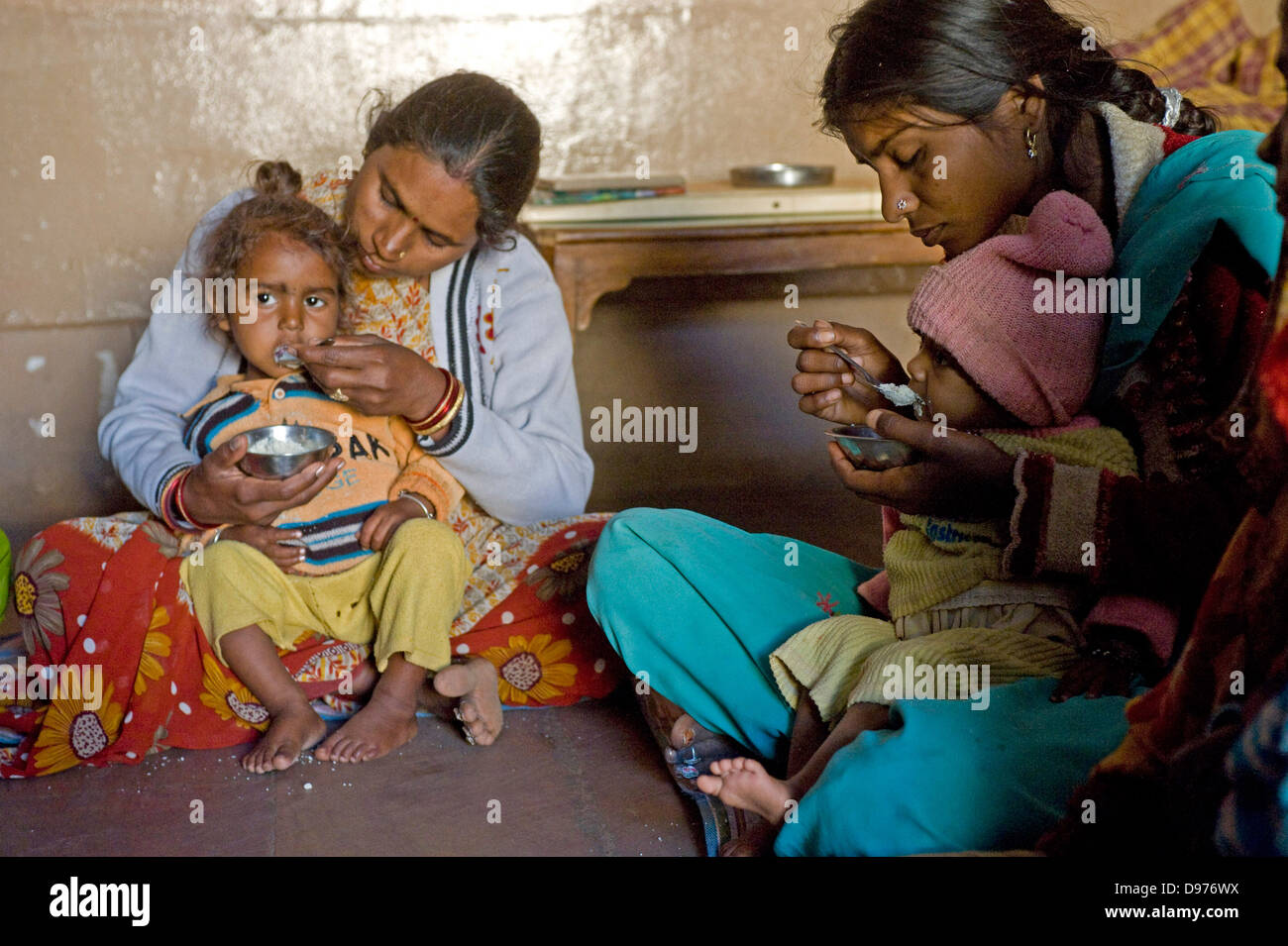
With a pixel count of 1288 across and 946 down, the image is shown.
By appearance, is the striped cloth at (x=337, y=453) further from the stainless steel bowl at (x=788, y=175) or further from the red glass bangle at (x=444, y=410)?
the stainless steel bowl at (x=788, y=175)

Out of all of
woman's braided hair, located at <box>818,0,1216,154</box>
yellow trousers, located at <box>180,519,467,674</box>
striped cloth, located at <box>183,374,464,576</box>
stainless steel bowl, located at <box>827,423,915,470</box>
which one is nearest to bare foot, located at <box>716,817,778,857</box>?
stainless steel bowl, located at <box>827,423,915,470</box>

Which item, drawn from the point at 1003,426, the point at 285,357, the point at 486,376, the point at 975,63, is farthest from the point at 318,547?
the point at 975,63

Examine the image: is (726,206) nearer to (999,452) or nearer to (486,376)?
(486,376)

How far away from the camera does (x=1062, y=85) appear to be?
1.79 metres

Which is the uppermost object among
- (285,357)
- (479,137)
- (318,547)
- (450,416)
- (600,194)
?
(479,137)

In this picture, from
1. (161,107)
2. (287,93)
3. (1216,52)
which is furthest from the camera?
(1216,52)

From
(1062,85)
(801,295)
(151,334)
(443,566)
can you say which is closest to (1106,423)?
Result: (1062,85)

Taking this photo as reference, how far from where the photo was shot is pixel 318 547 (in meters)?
2.33

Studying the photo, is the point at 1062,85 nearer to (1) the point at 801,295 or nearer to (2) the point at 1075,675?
(2) the point at 1075,675

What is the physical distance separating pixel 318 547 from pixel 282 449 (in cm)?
20

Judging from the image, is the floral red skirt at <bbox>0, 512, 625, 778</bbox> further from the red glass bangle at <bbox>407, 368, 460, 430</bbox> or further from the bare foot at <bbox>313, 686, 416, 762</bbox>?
the red glass bangle at <bbox>407, 368, 460, 430</bbox>

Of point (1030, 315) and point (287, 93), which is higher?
point (287, 93)

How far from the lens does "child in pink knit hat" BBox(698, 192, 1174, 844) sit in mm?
1648
